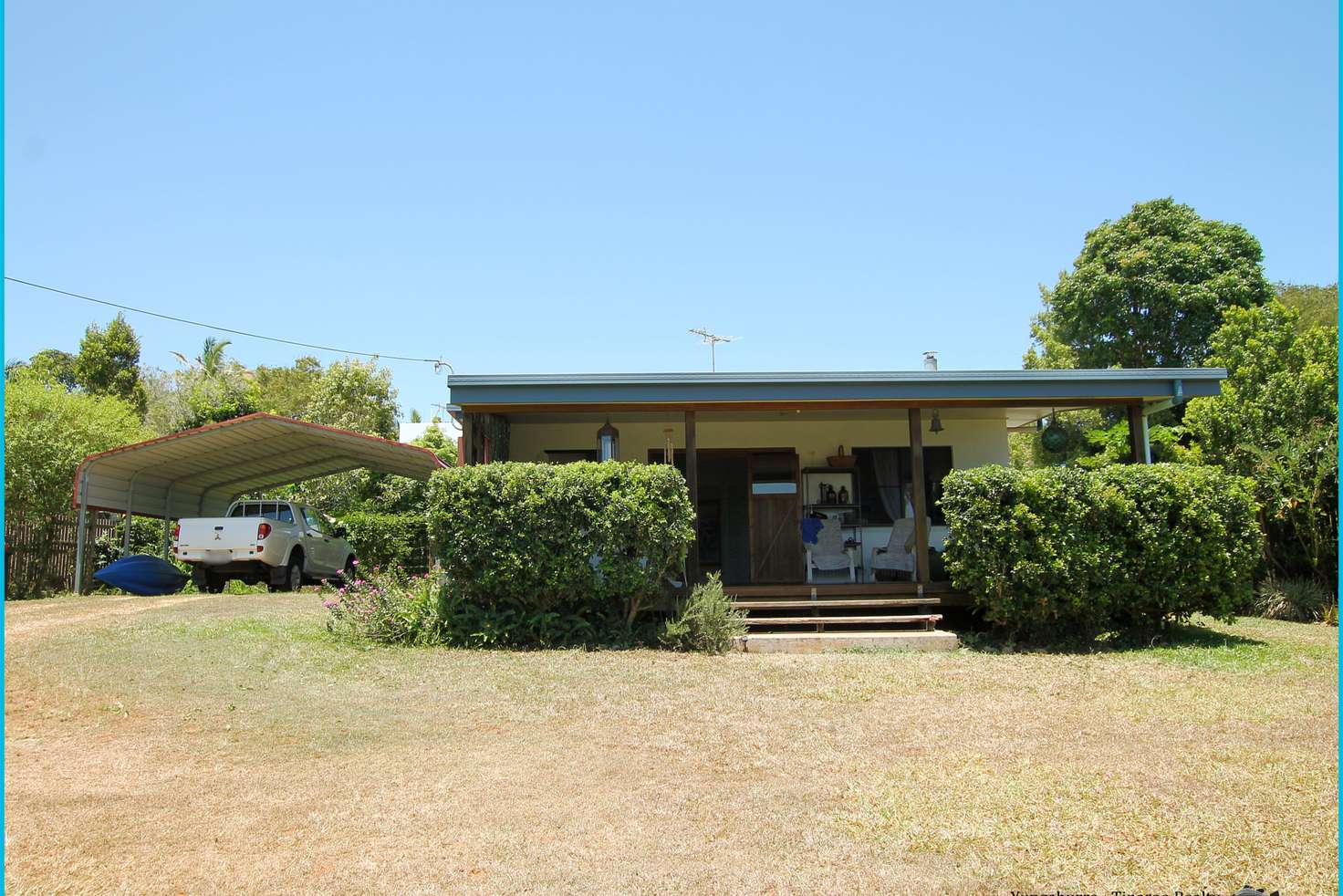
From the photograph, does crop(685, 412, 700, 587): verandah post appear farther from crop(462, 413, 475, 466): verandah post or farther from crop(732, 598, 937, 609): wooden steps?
crop(462, 413, 475, 466): verandah post

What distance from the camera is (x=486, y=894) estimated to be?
376 cm

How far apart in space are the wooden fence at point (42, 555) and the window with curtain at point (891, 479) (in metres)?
13.9

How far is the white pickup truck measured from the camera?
1590 centimetres

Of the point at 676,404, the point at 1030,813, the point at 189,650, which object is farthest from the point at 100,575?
the point at 1030,813

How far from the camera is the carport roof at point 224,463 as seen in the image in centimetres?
1523

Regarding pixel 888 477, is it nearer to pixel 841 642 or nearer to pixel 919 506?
pixel 919 506

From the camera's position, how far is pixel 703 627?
9789mm

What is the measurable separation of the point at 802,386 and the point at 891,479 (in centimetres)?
392

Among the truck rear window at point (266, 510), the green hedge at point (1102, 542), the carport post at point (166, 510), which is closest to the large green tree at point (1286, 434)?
the green hedge at point (1102, 542)

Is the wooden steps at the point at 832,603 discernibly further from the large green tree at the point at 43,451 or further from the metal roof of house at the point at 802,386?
the large green tree at the point at 43,451

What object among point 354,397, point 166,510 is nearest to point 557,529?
point 166,510

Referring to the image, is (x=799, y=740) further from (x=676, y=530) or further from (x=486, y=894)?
(x=676, y=530)

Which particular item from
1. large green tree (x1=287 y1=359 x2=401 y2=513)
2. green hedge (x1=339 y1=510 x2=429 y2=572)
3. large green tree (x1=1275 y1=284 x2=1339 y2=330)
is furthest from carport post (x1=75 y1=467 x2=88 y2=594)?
Answer: large green tree (x1=1275 y1=284 x2=1339 y2=330)

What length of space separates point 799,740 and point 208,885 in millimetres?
3649
